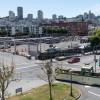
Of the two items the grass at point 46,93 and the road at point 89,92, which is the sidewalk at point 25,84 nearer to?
the grass at point 46,93

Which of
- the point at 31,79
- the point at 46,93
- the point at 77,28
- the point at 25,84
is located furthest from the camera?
the point at 77,28

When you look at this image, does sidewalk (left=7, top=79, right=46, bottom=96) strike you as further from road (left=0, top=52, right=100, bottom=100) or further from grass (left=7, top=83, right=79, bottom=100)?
grass (left=7, top=83, right=79, bottom=100)

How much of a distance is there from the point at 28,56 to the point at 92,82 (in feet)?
96.1

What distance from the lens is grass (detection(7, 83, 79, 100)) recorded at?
3217 cm

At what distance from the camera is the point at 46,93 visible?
33969 mm

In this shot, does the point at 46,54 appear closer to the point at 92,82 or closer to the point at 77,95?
the point at 92,82

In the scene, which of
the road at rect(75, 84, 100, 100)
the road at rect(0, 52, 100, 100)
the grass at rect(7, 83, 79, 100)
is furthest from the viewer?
the road at rect(0, 52, 100, 100)

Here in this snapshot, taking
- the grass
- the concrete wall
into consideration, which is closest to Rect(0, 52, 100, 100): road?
the concrete wall

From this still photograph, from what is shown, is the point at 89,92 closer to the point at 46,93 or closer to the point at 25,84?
the point at 46,93

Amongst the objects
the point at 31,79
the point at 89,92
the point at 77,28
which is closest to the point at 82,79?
the point at 89,92

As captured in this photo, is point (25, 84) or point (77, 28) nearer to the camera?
point (25, 84)

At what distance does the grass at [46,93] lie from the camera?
3217 cm

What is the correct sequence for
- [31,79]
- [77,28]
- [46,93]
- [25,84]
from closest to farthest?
1. [46,93]
2. [25,84]
3. [31,79]
4. [77,28]

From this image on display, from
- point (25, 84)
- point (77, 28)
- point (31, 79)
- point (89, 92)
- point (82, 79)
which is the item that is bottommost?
point (89, 92)
